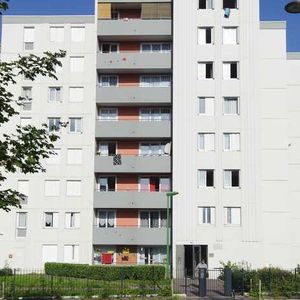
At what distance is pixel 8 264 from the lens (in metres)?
47.4

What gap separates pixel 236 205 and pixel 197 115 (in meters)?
8.10

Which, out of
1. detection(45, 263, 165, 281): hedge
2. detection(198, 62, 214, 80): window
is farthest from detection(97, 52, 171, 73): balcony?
detection(45, 263, 165, 281): hedge

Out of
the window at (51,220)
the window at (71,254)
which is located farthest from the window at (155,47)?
the window at (71,254)

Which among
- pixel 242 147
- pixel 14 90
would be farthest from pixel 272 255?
pixel 14 90

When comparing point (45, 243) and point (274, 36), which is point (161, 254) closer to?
point (45, 243)

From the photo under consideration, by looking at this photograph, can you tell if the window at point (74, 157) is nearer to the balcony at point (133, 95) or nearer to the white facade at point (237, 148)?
the balcony at point (133, 95)

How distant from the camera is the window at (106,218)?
49.1 m

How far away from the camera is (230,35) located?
49.7 meters

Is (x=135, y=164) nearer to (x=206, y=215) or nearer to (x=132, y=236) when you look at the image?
(x=132, y=236)

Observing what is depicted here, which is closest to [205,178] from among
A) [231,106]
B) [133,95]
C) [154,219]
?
[154,219]

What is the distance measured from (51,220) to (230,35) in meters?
21.8

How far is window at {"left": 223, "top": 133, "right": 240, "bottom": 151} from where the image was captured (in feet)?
157

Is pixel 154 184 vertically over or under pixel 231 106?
under

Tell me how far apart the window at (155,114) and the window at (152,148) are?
87.9 inches
